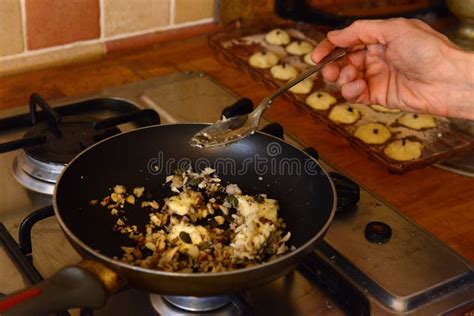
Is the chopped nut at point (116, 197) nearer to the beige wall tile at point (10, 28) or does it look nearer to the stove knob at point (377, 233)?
the stove knob at point (377, 233)

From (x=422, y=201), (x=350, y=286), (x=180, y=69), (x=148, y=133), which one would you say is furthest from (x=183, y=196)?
(x=180, y=69)

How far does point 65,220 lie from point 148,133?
0.18 metres

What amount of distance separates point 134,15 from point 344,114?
1.28 feet

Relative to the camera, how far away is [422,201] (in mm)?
867

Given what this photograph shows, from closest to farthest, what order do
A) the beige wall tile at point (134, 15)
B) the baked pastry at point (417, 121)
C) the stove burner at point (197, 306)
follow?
1. the stove burner at point (197, 306)
2. the baked pastry at point (417, 121)
3. the beige wall tile at point (134, 15)

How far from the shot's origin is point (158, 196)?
2.59 feet

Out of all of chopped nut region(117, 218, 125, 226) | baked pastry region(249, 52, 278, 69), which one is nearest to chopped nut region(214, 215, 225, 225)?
chopped nut region(117, 218, 125, 226)

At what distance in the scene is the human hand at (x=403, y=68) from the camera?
2.64ft

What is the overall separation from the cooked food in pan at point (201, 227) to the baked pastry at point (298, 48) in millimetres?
428

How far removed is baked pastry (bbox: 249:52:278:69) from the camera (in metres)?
1.12

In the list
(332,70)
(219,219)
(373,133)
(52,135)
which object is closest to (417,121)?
(373,133)

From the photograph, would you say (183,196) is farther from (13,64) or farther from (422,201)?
(13,64)

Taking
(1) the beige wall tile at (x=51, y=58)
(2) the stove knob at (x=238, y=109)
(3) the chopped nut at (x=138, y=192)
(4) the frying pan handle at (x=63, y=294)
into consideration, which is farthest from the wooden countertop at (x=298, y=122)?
(4) the frying pan handle at (x=63, y=294)

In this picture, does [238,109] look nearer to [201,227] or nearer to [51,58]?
[201,227]
